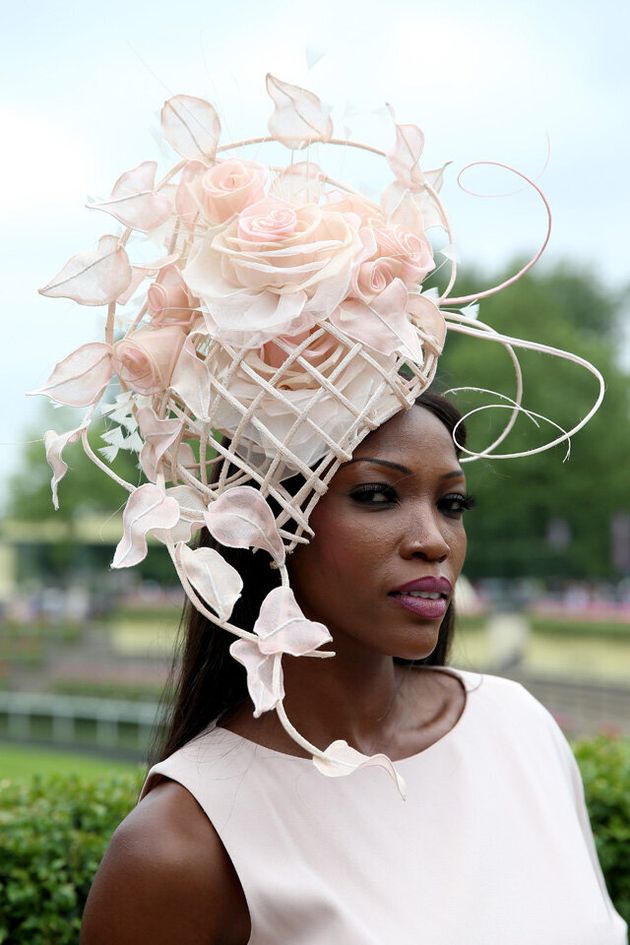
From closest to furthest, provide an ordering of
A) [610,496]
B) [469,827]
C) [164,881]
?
1. [164,881]
2. [469,827]
3. [610,496]

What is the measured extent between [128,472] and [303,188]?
40.1 metres

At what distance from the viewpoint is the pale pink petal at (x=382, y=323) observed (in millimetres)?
2191

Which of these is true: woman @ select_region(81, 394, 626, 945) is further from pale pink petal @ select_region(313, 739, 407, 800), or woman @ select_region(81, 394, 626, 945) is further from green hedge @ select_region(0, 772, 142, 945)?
green hedge @ select_region(0, 772, 142, 945)

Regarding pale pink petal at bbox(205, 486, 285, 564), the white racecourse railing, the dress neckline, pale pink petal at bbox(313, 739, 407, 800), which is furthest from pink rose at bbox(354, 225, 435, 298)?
the white racecourse railing

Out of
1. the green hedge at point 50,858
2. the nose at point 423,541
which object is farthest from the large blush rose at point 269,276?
the green hedge at point 50,858

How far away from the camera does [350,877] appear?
7.69 feet

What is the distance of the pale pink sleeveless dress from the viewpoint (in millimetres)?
2260

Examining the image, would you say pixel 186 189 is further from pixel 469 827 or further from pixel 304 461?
pixel 469 827

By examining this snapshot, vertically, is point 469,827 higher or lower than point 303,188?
lower

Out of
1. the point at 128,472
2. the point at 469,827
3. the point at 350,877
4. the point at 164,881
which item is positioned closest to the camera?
the point at 164,881

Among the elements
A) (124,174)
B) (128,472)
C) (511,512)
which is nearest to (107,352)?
(124,174)

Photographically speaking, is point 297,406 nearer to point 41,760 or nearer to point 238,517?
point 238,517

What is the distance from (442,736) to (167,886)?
32.6 inches

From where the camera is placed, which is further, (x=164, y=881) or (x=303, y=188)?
(x=303, y=188)
